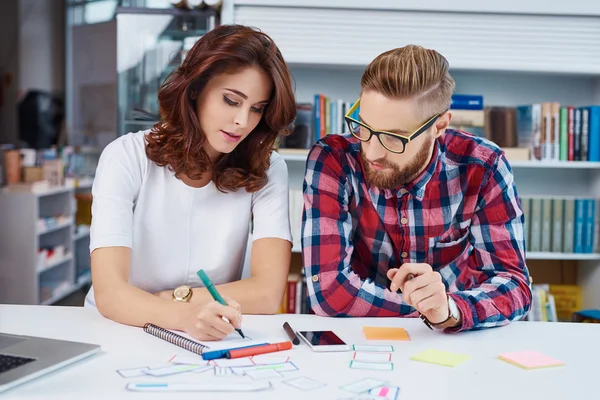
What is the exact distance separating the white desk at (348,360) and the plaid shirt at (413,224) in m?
0.15

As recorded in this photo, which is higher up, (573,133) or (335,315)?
(573,133)

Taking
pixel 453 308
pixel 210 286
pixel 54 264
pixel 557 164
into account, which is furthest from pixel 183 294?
pixel 54 264

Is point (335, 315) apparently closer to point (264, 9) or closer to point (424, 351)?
point (424, 351)

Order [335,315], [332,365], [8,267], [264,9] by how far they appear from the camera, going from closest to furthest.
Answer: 1. [332,365]
2. [335,315]
3. [264,9]
4. [8,267]

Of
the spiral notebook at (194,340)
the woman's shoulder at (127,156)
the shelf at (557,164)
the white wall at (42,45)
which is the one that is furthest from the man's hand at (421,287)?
the white wall at (42,45)

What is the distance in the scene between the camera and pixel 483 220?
1592 millimetres

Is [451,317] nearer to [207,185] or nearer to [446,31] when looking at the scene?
[207,185]

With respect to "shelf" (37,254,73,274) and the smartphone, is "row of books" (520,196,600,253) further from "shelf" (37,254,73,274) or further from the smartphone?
"shelf" (37,254,73,274)

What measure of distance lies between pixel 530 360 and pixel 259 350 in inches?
18.8

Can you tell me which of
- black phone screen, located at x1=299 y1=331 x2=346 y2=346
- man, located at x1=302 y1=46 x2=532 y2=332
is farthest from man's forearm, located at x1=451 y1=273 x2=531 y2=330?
black phone screen, located at x1=299 y1=331 x2=346 y2=346

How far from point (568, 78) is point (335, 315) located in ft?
7.67

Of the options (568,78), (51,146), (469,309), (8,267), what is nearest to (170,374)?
(469,309)

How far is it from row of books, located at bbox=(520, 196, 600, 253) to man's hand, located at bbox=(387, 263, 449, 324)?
1.93m

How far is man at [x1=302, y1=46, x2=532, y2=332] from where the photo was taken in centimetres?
146
